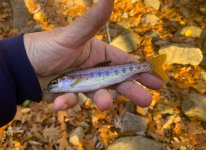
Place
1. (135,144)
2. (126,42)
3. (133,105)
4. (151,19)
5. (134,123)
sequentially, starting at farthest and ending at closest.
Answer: (151,19) → (126,42) → (133,105) → (134,123) → (135,144)

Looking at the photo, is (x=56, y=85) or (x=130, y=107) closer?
(x=56, y=85)

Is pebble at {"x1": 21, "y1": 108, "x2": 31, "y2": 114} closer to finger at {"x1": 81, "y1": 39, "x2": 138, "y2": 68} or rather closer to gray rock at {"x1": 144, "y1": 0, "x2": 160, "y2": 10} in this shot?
finger at {"x1": 81, "y1": 39, "x2": 138, "y2": 68}

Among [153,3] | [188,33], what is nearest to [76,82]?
[188,33]

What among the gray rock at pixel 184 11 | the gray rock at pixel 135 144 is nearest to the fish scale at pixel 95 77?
the gray rock at pixel 135 144

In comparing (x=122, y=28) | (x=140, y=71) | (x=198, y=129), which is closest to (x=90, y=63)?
(x=140, y=71)

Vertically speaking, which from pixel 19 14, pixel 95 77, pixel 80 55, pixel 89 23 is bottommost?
pixel 19 14

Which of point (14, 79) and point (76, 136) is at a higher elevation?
point (14, 79)

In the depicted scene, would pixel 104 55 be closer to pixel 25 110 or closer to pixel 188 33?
pixel 25 110
